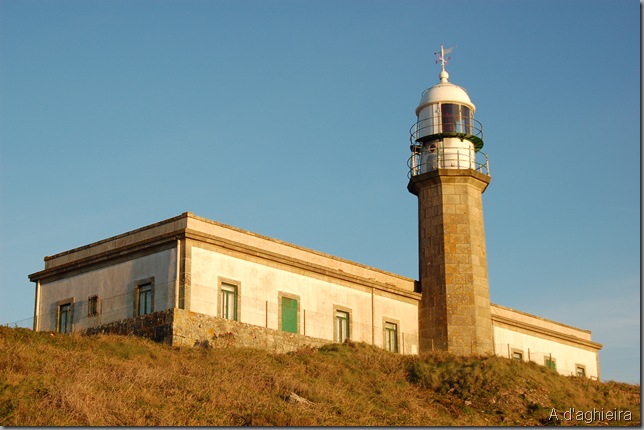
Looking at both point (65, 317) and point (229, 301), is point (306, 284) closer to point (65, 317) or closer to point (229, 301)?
point (229, 301)

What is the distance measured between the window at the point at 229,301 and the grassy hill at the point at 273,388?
7.42ft

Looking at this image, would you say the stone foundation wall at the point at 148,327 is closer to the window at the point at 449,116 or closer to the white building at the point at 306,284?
the white building at the point at 306,284

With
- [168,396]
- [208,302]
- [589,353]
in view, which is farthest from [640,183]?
[589,353]

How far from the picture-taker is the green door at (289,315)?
34594 millimetres

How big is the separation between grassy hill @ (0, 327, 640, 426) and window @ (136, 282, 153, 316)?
7.45ft

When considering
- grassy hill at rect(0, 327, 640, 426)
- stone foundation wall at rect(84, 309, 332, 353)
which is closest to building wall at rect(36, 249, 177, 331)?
stone foundation wall at rect(84, 309, 332, 353)

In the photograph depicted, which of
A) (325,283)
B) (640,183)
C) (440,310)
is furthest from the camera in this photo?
(440,310)

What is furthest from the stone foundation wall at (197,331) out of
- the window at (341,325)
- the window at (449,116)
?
the window at (449,116)

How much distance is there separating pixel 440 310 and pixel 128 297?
13.2m

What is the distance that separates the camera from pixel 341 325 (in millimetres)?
36719

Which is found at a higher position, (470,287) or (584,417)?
(470,287)

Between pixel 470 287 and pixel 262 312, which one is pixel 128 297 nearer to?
pixel 262 312

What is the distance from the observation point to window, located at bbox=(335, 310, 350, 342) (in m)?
36.4

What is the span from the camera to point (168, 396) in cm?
2322
